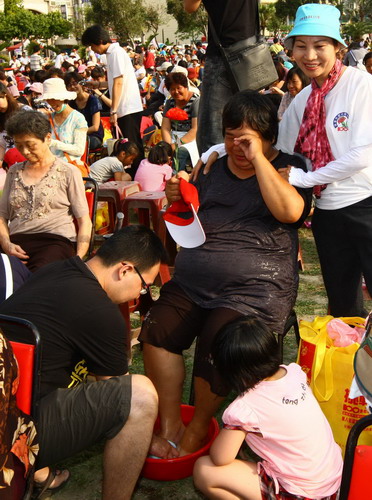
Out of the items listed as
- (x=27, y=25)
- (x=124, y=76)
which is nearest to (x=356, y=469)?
(x=124, y=76)

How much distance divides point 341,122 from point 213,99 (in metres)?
1.23

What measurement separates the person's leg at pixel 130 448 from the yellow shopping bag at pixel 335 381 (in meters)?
0.78

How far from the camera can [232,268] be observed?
2.76m

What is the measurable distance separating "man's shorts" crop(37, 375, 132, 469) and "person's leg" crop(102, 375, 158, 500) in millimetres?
30

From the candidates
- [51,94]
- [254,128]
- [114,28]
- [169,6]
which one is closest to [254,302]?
[254,128]

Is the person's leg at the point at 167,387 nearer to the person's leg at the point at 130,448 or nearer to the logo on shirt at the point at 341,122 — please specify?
the person's leg at the point at 130,448

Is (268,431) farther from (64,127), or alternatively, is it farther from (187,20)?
(187,20)

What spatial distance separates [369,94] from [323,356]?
3.76ft

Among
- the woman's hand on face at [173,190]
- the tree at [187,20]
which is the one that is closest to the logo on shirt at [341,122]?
the woman's hand on face at [173,190]

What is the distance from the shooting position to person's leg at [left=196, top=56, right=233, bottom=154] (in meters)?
3.67

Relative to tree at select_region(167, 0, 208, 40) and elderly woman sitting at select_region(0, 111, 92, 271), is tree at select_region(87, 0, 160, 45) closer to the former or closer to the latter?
tree at select_region(167, 0, 208, 40)

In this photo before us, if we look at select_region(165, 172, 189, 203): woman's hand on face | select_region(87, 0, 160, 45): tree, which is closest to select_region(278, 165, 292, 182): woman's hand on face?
select_region(165, 172, 189, 203): woman's hand on face

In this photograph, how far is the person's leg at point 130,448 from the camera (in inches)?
88.2

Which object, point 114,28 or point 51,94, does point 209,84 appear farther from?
point 114,28
